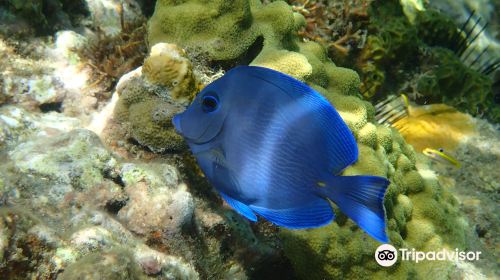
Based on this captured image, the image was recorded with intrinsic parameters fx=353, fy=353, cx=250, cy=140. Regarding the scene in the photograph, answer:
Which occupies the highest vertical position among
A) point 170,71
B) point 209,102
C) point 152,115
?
point 209,102

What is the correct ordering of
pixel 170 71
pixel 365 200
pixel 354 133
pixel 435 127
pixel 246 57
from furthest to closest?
1. pixel 435 127
2. pixel 246 57
3. pixel 354 133
4. pixel 170 71
5. pixel 365 200

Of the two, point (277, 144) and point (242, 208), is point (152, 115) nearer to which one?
point (242, 208)

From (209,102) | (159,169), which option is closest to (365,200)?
(209,102)

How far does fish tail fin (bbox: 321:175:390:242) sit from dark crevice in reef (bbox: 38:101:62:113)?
317 centimetres

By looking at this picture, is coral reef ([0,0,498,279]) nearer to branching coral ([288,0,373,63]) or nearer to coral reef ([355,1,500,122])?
branching coral ([288,0,373,63])

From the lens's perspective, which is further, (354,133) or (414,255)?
(414,255)

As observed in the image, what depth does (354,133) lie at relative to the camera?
3.33 m

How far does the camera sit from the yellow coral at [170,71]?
2.82 meters

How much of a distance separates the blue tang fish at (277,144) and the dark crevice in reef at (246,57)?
2181 mm

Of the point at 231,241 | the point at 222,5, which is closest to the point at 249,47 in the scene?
the point at 222,5

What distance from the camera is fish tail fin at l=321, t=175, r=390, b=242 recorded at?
1.31m

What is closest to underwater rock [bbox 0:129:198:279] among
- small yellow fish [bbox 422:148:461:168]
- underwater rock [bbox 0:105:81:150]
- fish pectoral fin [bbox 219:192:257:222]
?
underwater rock [bbox 0:105:81:150]

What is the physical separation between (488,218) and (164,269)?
4419 mm

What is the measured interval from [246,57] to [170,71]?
1.24 metres
